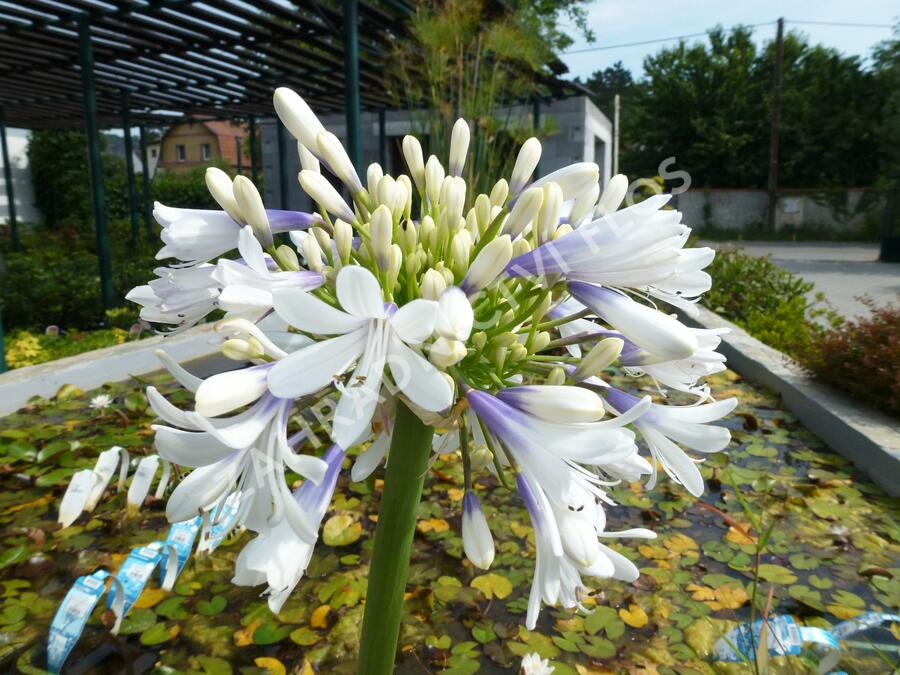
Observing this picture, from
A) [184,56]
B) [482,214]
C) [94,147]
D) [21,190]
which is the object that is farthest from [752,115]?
[482,214]

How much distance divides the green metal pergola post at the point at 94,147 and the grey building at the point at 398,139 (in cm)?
555

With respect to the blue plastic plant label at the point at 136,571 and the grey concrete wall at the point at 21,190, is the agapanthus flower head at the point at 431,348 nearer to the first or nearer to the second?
the blue plastic plant label at the point at 136,571

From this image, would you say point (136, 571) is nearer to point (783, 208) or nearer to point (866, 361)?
point (866, 361)

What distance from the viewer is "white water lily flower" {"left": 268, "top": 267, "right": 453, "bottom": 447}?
2.20 ft

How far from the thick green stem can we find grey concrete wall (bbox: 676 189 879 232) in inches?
1004

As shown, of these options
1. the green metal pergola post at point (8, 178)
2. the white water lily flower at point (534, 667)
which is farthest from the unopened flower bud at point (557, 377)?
the green metal pergola post at point (8, 178)

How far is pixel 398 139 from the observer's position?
42.7ft

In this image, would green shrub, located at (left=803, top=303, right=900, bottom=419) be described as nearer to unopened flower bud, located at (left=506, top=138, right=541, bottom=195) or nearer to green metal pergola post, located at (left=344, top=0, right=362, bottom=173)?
unopened flower bud, located at (left=506, top=138, right=541, bottom=195)

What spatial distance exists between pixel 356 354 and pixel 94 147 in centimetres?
714

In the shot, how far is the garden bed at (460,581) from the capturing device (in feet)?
5.62

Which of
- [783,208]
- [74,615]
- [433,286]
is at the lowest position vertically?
[74,615]

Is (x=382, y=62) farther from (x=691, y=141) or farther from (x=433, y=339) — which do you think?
(x=691, y=141)

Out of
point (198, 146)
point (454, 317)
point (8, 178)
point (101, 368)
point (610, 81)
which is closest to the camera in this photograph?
point (454, 317)

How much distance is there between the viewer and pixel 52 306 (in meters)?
6.49
